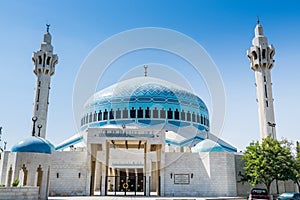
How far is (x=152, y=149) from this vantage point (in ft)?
82.0

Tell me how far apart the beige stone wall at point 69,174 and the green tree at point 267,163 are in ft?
37.4

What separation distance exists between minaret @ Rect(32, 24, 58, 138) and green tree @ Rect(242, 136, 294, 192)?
57.2ft

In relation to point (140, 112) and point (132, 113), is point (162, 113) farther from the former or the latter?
point (132, 113)

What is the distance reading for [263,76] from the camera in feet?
92.1

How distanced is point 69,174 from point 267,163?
13.5 m

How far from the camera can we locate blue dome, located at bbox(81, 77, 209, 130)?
3036cm

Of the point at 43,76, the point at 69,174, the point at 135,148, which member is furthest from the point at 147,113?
the point at 69,174

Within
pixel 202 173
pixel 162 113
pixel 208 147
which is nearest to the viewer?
pixel 202 173

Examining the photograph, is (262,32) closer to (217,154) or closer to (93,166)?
(217,154)

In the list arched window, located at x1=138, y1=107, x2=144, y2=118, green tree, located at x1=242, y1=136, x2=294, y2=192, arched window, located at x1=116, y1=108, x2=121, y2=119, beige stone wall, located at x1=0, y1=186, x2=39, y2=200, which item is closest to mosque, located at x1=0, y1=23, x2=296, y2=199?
arched window, located at x1=138, y1=107, x2=144, y2=118

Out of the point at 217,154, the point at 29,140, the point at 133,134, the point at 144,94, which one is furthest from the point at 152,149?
the point at 29,140

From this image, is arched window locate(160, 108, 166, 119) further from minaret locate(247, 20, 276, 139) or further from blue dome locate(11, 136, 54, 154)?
blue dome locate(11, 136, 54, 154)

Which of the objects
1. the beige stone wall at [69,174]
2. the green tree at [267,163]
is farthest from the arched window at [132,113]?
the green tree at [267,163]

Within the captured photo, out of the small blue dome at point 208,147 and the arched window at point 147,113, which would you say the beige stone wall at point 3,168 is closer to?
the small blue dome at point 208,147
